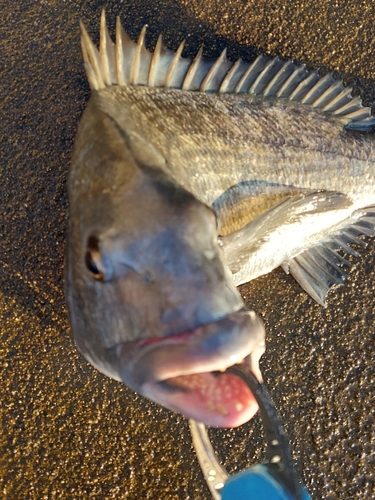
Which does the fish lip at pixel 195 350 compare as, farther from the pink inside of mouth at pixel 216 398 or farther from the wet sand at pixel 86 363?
the wet sand at pixel 86 363

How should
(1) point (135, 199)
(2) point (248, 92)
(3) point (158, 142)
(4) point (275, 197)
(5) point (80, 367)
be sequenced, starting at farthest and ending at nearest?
(5) point (80, 367)
(2) point (248, 92)
(4) point (275, 197)
(3) point (158, 142)
(1) point (135, 199)

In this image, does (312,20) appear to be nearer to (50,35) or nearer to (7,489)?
(50,35)

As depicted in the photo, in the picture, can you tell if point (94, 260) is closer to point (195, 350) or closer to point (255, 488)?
point (195, 350)

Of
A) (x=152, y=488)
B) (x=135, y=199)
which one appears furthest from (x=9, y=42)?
(x=152, y=488)

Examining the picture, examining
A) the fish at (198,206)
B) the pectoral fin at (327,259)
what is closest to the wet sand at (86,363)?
the pectoral fin at (327,259)

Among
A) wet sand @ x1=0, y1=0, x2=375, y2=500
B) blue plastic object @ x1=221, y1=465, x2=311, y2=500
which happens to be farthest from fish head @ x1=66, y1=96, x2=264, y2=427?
wet sand @ x1=0, y1=0, x2=375, y2=500

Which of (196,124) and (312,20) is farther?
(312,20)
